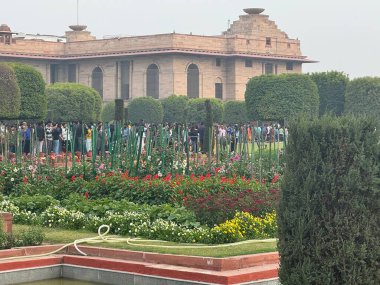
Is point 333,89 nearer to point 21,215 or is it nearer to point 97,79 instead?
point 97,79

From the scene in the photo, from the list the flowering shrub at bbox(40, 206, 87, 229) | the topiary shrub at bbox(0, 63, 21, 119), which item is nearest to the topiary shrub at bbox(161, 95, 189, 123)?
the topiary shrub at bbox(0, 63, 21, 119)

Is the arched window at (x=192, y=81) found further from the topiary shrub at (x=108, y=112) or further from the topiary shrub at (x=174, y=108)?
the topiary shrub at (x=108, y=112)

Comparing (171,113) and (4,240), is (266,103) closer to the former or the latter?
(171,113)

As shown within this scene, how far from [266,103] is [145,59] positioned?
15989 mm

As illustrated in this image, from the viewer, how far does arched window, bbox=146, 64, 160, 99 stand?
64.2 metres

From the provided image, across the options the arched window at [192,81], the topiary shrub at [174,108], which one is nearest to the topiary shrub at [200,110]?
the topiary shrub at [174,108]

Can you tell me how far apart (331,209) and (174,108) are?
49.8 m

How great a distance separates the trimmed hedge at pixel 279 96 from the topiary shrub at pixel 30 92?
11180 millimetres

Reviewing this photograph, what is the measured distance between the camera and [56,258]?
12.1 meters

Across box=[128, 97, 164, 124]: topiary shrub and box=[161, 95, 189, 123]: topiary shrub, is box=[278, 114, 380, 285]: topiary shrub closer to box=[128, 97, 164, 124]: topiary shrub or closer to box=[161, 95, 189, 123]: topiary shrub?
box=[128, 97, 164, 124]: topiary shrub

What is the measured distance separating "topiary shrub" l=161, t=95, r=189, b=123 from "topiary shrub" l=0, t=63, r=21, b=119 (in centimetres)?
1812

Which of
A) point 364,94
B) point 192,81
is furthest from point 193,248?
point 192,81

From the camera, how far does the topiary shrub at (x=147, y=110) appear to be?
57.6 meters

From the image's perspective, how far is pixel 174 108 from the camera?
58719mm
